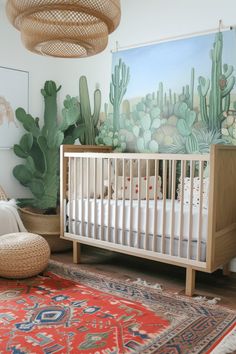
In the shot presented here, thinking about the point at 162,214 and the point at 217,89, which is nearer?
the point at 162,214

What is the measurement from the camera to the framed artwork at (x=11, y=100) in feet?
12.2

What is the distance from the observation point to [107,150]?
366 cm

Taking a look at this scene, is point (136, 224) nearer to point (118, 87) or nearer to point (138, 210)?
point (138, 210)

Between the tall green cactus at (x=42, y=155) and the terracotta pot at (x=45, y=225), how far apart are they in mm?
219

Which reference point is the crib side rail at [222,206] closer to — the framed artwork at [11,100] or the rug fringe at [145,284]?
the rug fringe at [145,284]

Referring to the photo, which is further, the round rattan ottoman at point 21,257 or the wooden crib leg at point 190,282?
the round rattan ottoman at point 21,257

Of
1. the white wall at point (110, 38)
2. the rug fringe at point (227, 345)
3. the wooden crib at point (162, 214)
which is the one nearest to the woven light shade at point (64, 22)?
the wooden crib at point (162, 214)

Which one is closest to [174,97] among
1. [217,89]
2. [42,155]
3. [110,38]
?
[217,89]

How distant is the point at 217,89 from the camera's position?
3.01 m

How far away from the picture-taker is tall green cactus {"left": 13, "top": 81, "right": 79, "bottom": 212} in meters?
3.62

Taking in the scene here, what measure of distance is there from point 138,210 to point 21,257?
879 millimetres

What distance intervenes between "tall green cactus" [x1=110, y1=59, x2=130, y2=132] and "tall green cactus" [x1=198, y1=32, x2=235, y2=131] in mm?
822

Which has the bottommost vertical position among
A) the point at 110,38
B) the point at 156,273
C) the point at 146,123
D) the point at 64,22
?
the point at 156,273

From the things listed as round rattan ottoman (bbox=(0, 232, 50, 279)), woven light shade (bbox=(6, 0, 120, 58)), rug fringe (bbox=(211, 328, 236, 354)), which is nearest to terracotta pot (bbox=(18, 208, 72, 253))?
round rattan ottoman (bbox=(0, 232, 50, 279))
